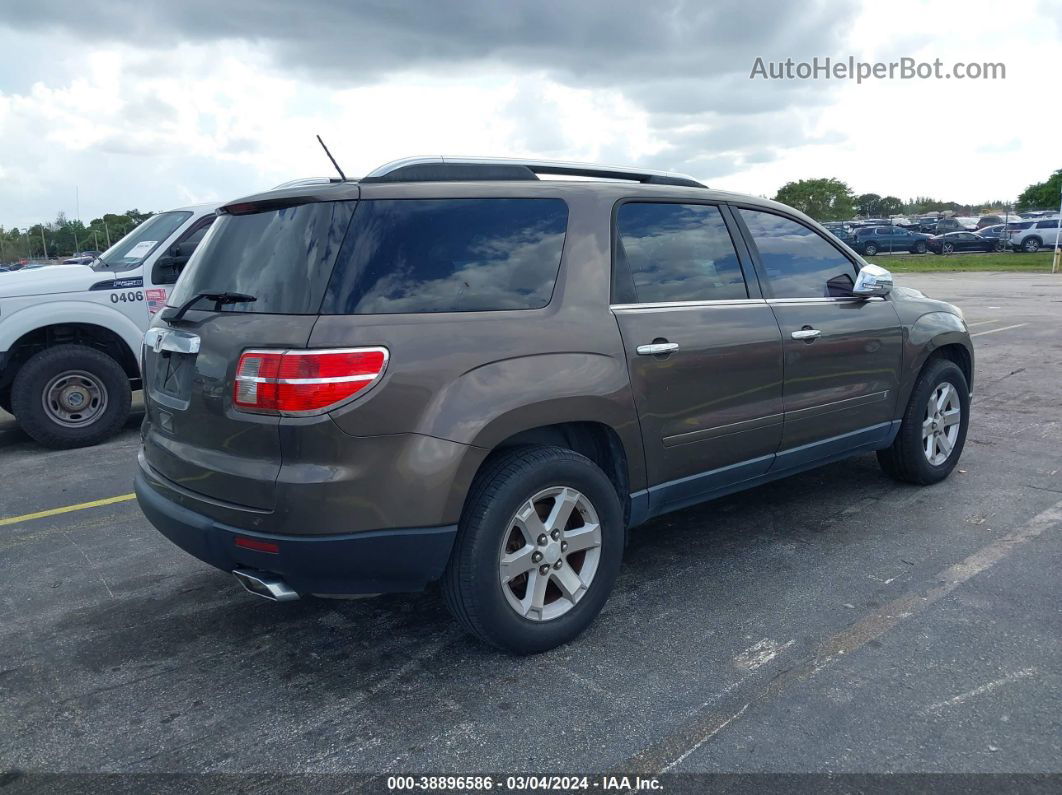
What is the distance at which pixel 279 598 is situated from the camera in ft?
9.78

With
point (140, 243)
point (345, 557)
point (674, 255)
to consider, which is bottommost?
point (345, 557)

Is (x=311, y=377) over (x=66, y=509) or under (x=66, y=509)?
over

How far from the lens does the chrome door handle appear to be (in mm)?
3556

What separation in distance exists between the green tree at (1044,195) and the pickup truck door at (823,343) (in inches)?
2405

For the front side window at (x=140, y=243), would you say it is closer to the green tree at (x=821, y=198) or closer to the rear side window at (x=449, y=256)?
the rear side window at (x=449, y=256)

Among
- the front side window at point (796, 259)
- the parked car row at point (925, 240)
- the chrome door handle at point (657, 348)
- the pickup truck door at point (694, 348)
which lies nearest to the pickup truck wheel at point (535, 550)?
the pickup truck door at point (694, 348)

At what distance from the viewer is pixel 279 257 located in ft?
10.1

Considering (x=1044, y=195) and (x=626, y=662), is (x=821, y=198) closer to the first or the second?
(x=1044, y=195)

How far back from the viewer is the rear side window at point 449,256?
9.77ft

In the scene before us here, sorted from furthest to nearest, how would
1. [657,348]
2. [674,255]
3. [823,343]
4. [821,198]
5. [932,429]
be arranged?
[821,198] → [932,429] → [823,343] → [674,255] → [657,348]

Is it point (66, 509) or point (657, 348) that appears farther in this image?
point (66, 509)

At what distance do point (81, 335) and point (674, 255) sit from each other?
5371 mm

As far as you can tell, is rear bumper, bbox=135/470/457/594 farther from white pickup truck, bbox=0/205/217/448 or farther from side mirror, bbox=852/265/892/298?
white pickup truck, bbox=0/205/217/448

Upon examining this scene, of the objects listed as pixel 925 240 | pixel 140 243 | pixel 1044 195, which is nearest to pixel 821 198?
pixel 1044 195
